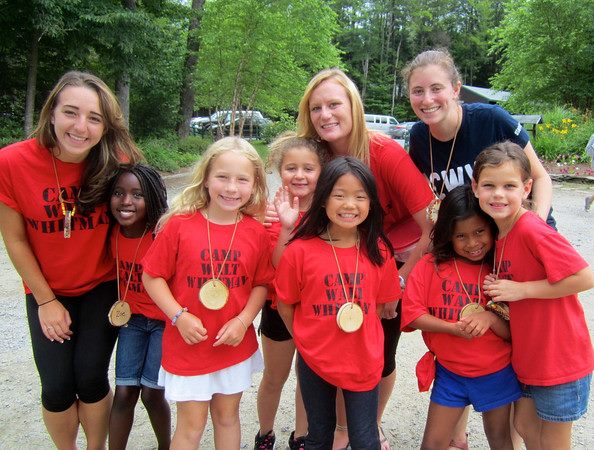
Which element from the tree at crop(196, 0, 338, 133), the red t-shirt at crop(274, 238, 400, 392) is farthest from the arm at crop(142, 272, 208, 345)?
the tree at crop(196, 0, 338, 133)

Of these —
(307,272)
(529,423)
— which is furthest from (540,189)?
(307,272)

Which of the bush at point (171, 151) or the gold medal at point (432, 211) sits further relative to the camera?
the bush at point (171, 151)

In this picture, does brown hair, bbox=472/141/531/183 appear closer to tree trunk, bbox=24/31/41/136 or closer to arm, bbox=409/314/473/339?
arm, bbox=409/314/473/339

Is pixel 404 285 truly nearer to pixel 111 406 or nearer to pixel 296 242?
pixel 296 242

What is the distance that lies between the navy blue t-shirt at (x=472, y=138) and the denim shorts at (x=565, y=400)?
3.37ft

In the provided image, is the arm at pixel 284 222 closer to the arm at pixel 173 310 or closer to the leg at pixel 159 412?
the arm at pixel 173 310

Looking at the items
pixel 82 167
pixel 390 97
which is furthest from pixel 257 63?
pixel 390 97

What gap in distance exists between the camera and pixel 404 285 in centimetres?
240

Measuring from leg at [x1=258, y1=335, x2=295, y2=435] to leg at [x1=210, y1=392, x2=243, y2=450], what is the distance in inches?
14.7

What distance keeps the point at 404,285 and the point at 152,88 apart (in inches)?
689

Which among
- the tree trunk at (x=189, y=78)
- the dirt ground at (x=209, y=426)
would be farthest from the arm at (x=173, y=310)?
the tree trunk at (x=189, y=78)

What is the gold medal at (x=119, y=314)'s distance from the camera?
7.49 ft

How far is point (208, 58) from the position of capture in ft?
60.8

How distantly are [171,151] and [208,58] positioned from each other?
4.79 m
